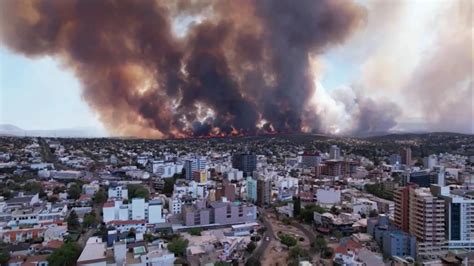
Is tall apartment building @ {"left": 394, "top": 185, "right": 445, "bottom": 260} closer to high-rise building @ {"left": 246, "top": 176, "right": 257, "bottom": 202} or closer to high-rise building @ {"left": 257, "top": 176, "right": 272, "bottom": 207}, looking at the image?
high-rise building @ {"left": 257, "top": 176, "right": 272, "bottom": 207}

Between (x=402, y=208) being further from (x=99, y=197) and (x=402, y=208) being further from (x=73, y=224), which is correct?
(x=99, y=197)

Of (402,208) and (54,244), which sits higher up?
(402,208)

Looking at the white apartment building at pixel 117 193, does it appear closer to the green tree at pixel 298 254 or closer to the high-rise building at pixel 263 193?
the high-rise building at pixel 263 193

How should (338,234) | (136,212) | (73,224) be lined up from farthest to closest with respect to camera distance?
(136,212)
(73,224)
(338,234)

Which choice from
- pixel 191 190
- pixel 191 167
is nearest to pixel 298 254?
pixel 191 190

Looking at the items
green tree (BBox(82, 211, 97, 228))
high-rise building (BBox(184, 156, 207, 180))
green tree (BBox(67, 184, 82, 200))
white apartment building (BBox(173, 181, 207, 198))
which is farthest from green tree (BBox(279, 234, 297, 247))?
high-rise building (BBox(184, 156, 207, 180))

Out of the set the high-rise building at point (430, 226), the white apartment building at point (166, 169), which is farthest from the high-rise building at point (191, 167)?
the high-rise building at point (430, 226)

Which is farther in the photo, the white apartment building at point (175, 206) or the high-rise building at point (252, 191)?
the high-rise building at point (252, 191)
